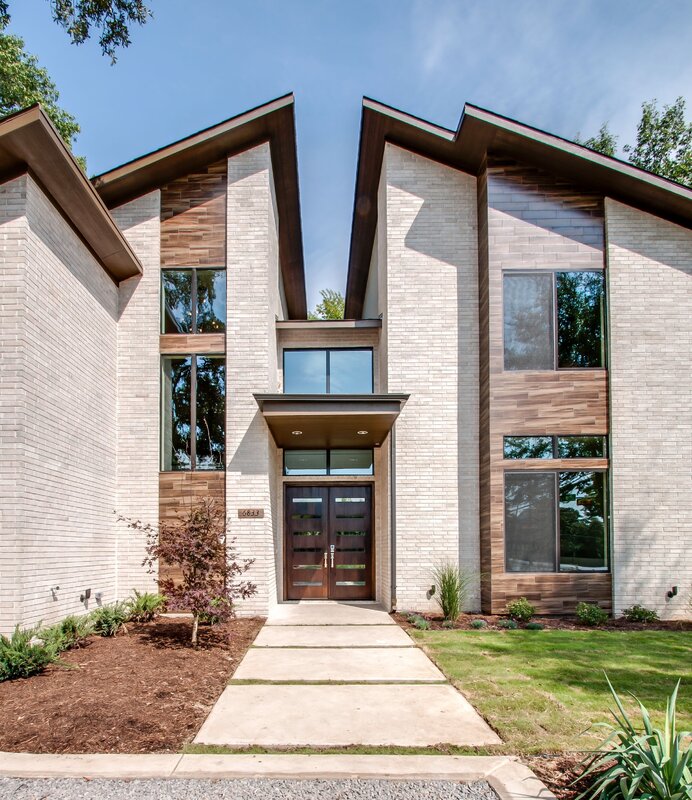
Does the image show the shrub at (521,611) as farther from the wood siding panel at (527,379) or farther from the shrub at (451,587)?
the shrub at (451,587)

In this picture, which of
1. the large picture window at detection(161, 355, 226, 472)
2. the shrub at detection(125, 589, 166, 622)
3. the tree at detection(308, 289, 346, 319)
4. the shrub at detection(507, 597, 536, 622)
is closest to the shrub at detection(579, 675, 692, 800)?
the shrub at detection(507, 597, 536, 622)

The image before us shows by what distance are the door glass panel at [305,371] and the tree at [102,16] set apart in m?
Result: 6.29

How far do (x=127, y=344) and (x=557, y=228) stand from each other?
7800 millimetres

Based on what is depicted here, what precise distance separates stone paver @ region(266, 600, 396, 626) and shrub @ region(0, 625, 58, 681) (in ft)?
12.9

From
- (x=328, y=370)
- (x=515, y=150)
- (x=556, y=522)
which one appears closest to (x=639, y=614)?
(x=556, y=522)

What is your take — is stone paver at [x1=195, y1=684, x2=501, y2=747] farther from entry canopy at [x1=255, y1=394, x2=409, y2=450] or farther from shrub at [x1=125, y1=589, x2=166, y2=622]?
entry canopy at [x1=255, y1=394, x2=409, y2=450]

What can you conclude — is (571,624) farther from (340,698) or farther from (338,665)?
(340,698)

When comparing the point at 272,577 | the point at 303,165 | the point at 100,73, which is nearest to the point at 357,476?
the point at 272,577

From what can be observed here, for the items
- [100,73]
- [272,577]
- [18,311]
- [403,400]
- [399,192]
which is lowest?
[272,577]

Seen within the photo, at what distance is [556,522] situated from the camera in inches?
387

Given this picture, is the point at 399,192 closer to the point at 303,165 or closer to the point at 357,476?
the point at 303,165

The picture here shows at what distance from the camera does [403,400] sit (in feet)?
31.7

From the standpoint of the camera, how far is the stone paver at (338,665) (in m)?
6.44

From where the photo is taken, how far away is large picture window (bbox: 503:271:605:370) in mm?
10328
